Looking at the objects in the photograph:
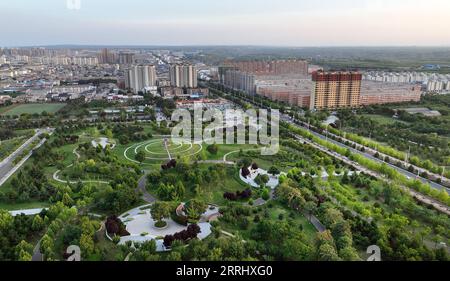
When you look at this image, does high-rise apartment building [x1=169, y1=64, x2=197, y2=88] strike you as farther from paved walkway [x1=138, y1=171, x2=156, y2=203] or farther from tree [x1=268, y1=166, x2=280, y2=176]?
tree [x1=268, y1=166, x2=280, y2=176]

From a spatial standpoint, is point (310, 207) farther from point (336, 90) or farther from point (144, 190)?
point (336, 90)

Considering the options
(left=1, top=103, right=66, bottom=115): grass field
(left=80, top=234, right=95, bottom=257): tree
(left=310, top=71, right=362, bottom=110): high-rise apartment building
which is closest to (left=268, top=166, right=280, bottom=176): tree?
(left=80, top=234, right=95, bottom=257): tree

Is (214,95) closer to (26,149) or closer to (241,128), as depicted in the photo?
(241,128)

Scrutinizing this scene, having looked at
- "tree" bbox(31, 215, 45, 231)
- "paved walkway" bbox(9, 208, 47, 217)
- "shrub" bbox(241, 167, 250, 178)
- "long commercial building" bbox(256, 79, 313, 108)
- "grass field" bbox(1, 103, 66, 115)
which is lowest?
"paved walkway" bbox(9, 208, 47, 217)

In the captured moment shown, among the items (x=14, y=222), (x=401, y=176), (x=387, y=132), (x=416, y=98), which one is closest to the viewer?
(x=14, y=222)

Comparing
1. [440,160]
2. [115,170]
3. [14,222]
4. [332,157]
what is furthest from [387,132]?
[14,222]

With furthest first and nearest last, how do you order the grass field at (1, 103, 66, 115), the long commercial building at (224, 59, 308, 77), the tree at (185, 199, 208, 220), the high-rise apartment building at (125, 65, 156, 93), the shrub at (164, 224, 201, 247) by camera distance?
the long commercial building at (224, 59, 308, 77) < the high-rise apartment building at (125, 65, 156, 93) < the grass field at (1, 103, 66, 115) < the tree at (185, 199, 208, 220) < the shrub at (164, 224, 201, 247)
